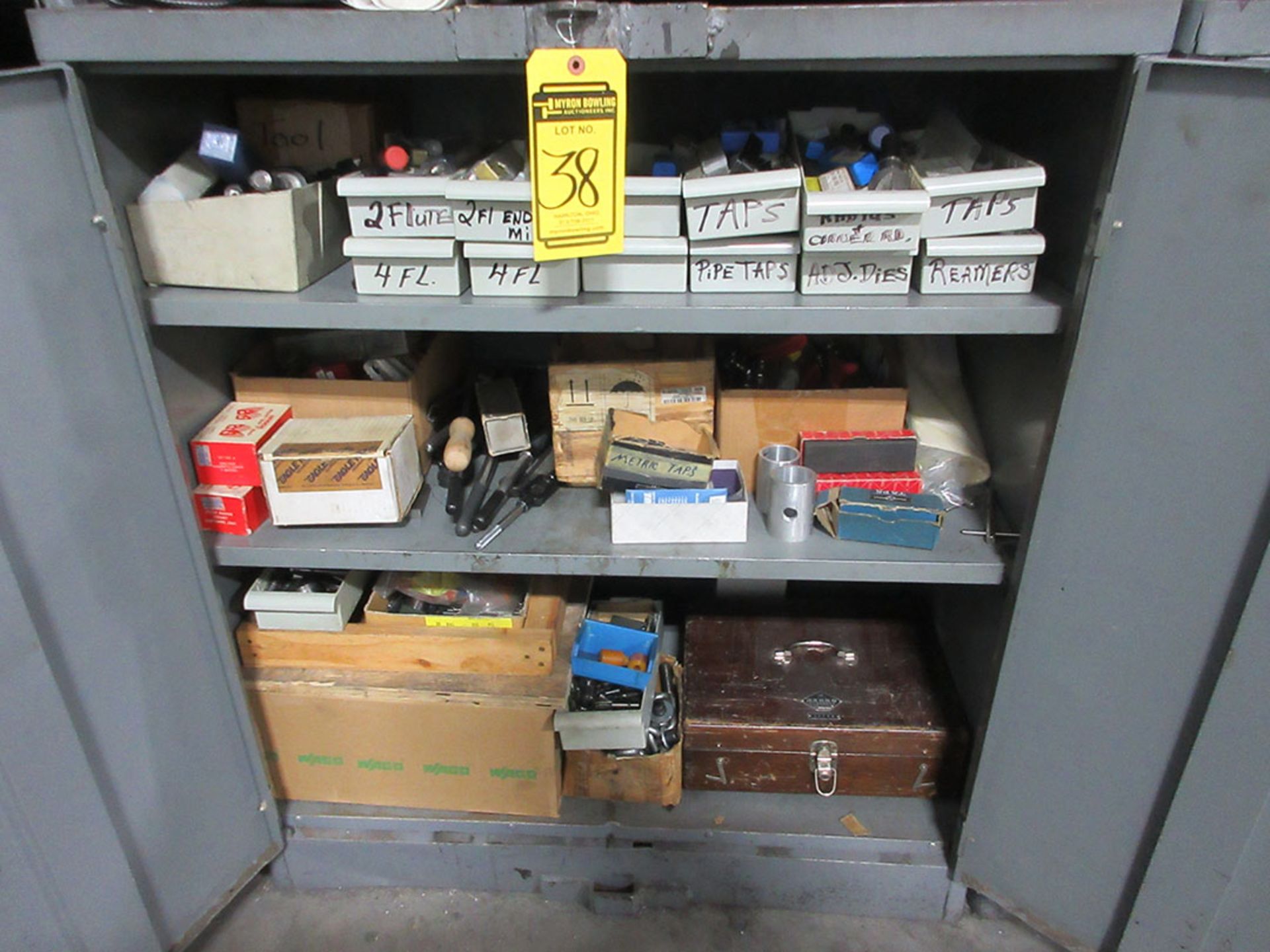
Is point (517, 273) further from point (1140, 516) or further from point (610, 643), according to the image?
point (1140, 516)

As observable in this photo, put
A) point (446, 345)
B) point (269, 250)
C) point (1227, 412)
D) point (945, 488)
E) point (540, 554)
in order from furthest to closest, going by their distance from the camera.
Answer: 1. point (446, 345)
2. point (945, 488)
3. point (540, 554)
4. point (269, 250)
5. point (1227, 412)

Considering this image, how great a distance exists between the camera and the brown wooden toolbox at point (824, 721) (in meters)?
1.29

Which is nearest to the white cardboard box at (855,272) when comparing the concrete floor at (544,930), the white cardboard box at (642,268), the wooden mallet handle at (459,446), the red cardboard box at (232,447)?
the white cardboard box at (642,268)

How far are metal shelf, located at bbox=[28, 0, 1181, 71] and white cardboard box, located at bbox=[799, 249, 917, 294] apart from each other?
21 cm

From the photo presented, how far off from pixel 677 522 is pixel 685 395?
0.62 feet

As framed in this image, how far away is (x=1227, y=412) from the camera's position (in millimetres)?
842

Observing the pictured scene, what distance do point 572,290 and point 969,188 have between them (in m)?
0.46

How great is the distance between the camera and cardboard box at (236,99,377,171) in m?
1.13

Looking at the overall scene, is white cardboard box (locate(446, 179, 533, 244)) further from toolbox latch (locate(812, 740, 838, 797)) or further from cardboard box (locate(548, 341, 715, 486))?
toolbox latch (locate(812, 740, 838, 797))

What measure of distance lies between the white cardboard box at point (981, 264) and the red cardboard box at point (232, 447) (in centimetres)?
88

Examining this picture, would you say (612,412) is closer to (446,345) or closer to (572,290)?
(572,290)

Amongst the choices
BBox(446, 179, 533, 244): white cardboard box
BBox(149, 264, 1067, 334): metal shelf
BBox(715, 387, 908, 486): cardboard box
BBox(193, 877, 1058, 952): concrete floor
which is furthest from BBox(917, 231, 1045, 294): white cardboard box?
BBox(193, 877, 1058, 952): concrete floor

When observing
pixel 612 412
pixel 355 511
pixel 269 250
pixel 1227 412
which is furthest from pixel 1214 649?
pixel 269 250

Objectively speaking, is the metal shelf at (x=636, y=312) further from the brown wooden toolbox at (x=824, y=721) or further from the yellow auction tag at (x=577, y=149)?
the brown wooden toolbox at (x=824, y=721)
